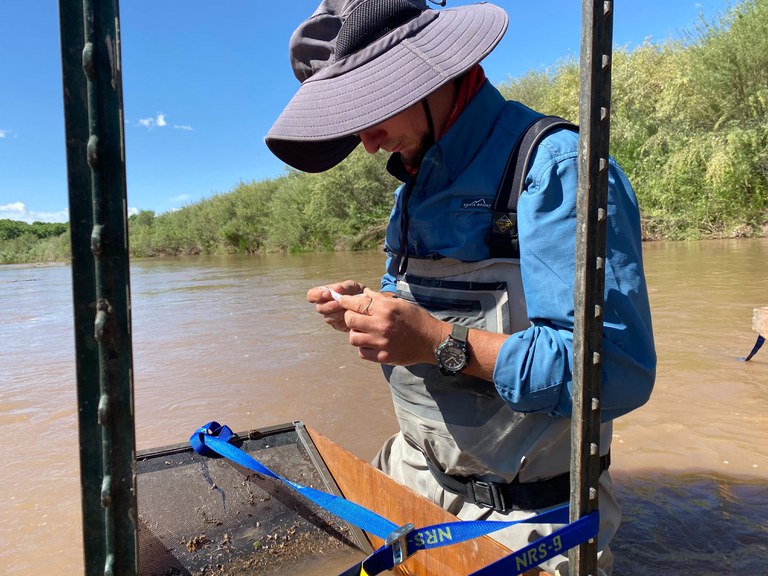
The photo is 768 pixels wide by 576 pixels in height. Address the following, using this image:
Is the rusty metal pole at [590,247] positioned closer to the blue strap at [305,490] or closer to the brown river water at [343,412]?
the blue strap at [305,490]

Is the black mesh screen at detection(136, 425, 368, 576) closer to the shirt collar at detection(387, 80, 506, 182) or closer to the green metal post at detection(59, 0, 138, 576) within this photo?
the green metal post at detection(59, 0, 138, 576)

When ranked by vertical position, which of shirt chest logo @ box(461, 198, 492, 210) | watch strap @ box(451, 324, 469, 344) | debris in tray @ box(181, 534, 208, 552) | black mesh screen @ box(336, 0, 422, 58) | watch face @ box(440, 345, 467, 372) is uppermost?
black mesh screen @ box(336, 0, 422, 58)

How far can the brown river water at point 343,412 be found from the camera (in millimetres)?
2338

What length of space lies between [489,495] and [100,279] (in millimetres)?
1162

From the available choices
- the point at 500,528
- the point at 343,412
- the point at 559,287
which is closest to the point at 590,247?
the point at 559,287

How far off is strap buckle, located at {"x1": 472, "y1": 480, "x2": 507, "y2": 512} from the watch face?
489 mm

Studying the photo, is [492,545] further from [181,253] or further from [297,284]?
[181,253]

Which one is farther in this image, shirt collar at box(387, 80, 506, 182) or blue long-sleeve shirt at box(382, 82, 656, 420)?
shirt collar at box(387, 80, 506, 182)

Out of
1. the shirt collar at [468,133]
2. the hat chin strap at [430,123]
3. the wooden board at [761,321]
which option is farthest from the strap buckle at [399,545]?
the wooden board at [761,321]

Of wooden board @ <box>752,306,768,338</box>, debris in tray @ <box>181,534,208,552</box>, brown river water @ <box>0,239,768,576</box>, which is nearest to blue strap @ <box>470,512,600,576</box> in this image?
debris in tray @ <box>181,534,208,552</box>

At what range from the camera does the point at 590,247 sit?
0.82 m

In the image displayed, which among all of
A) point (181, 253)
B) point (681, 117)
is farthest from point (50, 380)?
point (181, 253)

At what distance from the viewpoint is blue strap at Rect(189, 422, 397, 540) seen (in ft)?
4.25

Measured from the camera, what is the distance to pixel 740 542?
220 cm
